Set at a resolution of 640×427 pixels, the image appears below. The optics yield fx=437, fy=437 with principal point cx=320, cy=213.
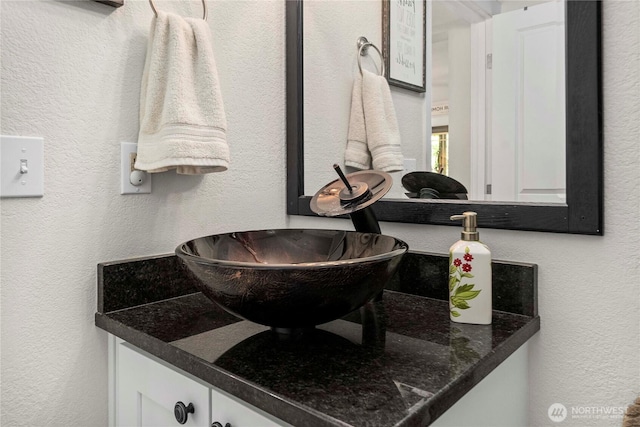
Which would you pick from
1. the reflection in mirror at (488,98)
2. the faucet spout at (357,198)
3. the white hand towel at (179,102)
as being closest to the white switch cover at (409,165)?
the reflection in mirror at (488,98)

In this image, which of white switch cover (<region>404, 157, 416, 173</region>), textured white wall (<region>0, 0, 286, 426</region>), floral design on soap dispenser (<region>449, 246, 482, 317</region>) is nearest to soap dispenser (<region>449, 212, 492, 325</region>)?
floral design on soap dispenser (<region>449, 246, 482, 317</region>)

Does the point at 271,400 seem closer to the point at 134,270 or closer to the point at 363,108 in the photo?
the point at 134,270

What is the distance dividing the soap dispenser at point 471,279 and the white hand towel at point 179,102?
55cm

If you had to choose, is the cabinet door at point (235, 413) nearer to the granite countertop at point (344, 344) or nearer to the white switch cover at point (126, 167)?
the granite countertop at point (344, 344)

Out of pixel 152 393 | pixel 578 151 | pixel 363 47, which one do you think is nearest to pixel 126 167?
pixel 152 393

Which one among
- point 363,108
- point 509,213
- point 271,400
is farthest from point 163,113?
point 509,213

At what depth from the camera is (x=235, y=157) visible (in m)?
1.21

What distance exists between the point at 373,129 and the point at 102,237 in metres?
0.73

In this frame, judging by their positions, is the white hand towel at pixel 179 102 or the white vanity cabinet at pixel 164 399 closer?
the white vanity cabinet at pixel 164 399

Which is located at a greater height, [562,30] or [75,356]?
[562,30]

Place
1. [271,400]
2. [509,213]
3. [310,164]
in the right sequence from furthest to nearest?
[310,164]
[509,213]
[271,400]

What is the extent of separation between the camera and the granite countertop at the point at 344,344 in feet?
1.88

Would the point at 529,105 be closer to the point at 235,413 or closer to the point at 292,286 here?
the point at 292,286

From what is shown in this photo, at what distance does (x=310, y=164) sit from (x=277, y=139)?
129mm
